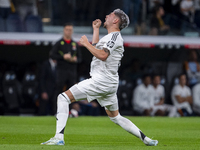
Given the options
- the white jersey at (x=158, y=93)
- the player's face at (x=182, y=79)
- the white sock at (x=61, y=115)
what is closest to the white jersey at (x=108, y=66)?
the white sock at (x=61, y=115)

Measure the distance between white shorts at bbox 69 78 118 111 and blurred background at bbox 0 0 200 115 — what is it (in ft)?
25.7

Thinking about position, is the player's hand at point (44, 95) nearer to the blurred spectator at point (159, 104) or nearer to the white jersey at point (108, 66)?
the blurred spectator at point (159, 104)

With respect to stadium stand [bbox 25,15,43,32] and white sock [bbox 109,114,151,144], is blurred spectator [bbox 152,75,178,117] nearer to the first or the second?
stadium stand [bbox 25,15,43,32]

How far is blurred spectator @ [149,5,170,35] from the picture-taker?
1545 centimetres

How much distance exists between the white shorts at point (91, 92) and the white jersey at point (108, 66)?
73 mm

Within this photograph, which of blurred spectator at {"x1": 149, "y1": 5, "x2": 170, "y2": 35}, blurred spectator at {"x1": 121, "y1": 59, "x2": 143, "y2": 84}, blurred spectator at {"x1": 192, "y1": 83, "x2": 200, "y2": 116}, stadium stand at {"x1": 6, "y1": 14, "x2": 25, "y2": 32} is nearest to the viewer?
stadium stand at {"x1": 6, "y1": 14, "x2": 25, "y2": 32}

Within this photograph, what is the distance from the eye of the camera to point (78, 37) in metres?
14.4

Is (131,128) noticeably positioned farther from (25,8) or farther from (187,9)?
(187,9)

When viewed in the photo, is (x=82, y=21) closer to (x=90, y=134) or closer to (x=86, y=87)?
(x=90, y=134)

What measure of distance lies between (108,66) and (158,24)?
996cm

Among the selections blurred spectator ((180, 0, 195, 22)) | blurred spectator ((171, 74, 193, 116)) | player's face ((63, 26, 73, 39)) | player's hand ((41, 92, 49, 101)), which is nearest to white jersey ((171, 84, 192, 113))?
blurred spectator ((171, 74, 193, 116))

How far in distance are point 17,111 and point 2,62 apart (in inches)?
75.6

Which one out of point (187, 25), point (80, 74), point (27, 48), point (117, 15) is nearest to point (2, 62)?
point (27, 48)

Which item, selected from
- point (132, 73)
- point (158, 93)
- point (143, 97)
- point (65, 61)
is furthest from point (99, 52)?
point (132, 73)
